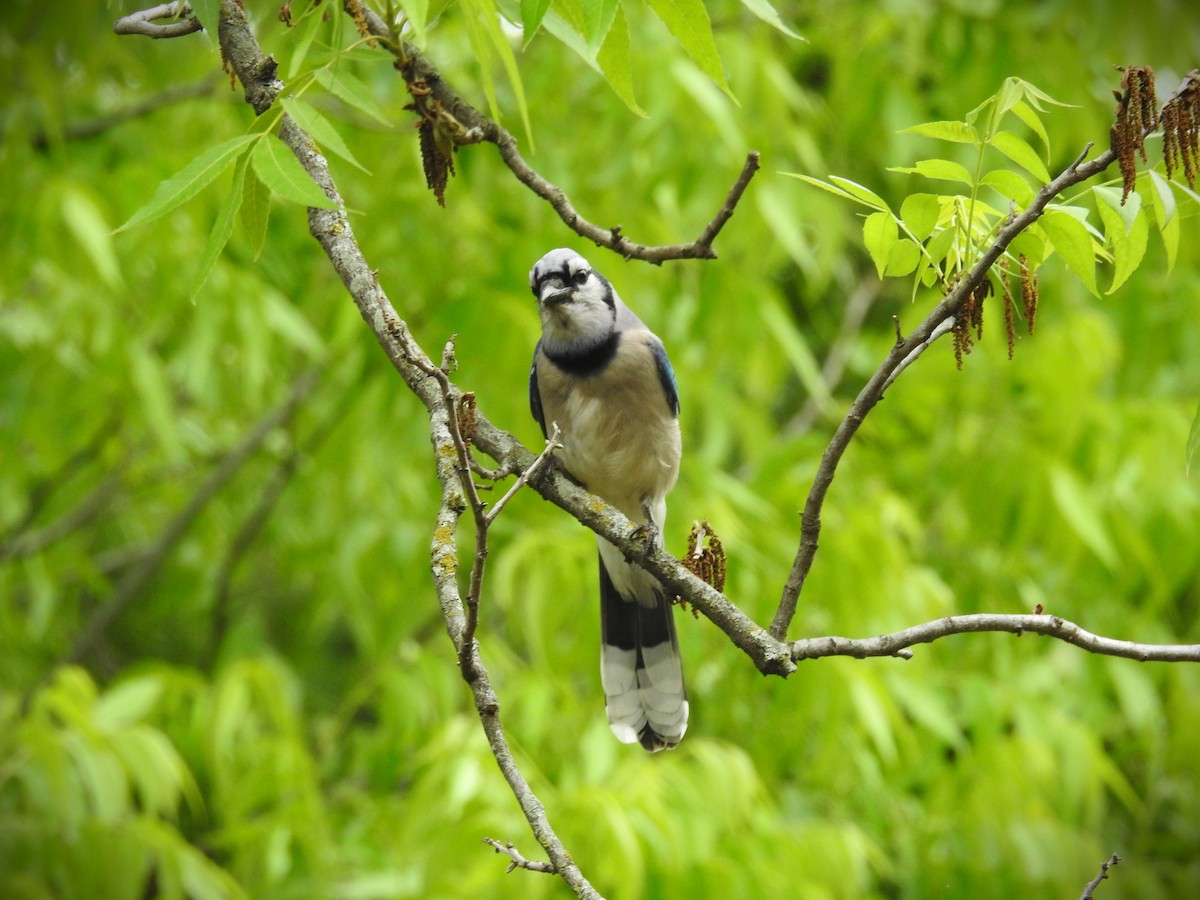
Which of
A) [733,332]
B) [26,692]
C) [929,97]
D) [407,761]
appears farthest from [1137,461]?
[26,692]

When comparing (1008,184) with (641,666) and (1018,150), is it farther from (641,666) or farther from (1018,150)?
(641,666)

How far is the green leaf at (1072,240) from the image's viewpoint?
143cm

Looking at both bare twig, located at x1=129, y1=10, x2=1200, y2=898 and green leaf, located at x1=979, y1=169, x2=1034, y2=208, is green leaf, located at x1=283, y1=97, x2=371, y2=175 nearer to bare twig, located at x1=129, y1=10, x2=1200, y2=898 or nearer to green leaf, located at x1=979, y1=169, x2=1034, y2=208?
bare twig, located at x1=129, y1=10, x2=1200, y2=898

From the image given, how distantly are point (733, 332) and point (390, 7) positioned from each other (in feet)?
6.98

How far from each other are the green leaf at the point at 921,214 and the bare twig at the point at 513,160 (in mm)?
241

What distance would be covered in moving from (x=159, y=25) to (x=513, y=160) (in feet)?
2.03

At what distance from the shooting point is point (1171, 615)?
16.2 feet

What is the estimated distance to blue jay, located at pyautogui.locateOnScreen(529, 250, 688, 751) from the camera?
116 inches

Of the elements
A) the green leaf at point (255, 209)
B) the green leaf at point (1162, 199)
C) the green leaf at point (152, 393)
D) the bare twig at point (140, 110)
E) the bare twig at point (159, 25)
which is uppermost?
the bare twig at point (140, 110)

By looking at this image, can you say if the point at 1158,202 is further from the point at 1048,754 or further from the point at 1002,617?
the point at 1048,754

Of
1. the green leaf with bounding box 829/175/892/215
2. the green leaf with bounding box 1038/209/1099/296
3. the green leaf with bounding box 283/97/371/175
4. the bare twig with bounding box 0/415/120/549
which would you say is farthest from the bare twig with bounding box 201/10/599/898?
the bare twig with bounding box 0/415/120/549

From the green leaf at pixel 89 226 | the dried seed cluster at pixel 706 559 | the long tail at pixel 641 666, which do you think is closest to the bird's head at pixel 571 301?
the long tail at pixel 641 666

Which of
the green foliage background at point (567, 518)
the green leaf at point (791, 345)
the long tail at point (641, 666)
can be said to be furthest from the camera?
the green leaf at point (791, 345)

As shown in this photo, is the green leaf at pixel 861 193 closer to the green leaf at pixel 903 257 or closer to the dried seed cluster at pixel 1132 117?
the green leaf at pixel 903 257
